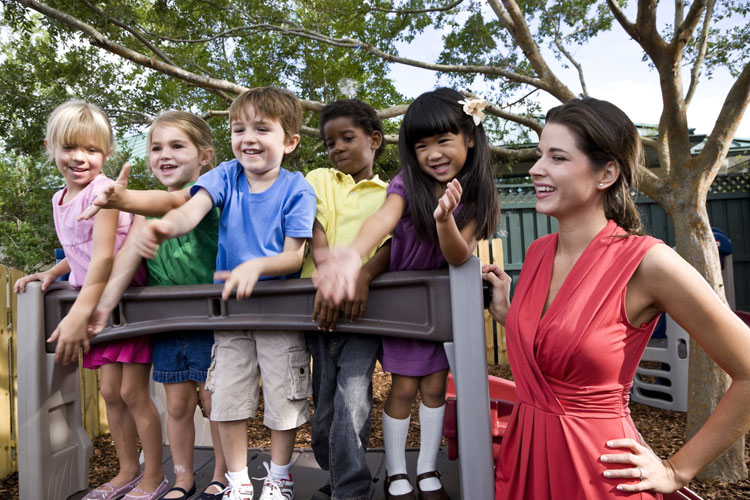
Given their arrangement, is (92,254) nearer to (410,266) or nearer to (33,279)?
(33,279)

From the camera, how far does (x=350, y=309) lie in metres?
1.85

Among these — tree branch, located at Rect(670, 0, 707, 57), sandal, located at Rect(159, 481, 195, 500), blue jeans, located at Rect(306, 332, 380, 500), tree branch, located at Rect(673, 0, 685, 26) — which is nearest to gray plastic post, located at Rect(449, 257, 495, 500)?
blue jeans, located at Rect(306, 332, 380, 500)

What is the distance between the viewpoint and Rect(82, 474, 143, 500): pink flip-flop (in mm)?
2350

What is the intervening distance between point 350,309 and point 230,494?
0.85 m

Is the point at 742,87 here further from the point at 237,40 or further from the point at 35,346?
the point at 237,40

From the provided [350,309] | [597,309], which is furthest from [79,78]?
[597,309]

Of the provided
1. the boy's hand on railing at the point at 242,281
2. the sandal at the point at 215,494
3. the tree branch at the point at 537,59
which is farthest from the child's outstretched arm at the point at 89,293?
the tree branch at the point at 537,59

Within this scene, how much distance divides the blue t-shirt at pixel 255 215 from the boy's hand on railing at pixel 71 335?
55 centimetres

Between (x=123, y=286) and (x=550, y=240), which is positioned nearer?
(x=550, y=240)

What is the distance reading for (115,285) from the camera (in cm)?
212

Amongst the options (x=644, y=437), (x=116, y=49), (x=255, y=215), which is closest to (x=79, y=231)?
(x=255, y=215)

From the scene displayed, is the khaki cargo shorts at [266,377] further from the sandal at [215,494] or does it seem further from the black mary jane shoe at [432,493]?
the black mary jane shoe at [432,493]

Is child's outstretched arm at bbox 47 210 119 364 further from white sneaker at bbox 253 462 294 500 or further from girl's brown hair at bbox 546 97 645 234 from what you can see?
girl's brown hair at bbox 546 97 645 234

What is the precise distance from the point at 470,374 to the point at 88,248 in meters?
1.64
